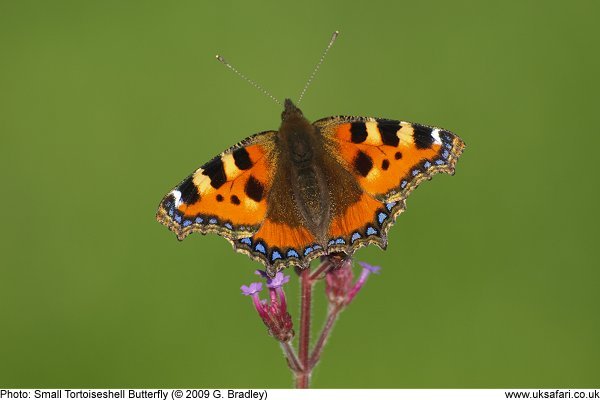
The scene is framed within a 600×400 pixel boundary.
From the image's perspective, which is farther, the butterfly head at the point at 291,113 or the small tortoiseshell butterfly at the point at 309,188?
the butterfly head at the point at 291,113

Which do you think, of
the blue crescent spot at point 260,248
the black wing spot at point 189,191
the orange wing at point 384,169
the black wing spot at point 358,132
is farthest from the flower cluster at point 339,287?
the black wing spot at point 189,191

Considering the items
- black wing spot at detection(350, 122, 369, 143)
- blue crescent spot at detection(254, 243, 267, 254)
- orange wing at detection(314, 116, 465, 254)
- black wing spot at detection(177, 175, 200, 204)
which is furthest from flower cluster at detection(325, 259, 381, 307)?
black wing spot at detection(177, 175, 200, 204)

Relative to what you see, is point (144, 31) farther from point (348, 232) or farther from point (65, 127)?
point (348, 232)

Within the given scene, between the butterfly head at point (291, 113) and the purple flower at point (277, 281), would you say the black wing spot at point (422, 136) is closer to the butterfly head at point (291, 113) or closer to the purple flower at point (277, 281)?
the butterfly head at point (291, 113)

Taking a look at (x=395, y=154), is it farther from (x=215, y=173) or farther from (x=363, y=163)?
(x=215, y=173)

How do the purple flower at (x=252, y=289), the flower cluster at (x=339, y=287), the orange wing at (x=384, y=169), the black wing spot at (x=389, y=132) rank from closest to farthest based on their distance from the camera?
the purple flower at (x=252, y=289) → the orange wing at (x=384, y=169) → the black wing spot at (x=389, y=132) → the flower cluster at (x=339, y=287)

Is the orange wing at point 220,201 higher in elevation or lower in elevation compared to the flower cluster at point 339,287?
higher

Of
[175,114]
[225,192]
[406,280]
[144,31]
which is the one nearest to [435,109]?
[406,280]

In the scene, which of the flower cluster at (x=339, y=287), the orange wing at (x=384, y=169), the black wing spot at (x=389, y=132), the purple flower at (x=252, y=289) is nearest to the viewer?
the purple flower at (x=252, y=289)

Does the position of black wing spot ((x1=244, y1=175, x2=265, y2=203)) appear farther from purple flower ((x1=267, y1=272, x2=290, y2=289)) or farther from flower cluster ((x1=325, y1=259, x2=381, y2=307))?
flower cluster ((x1=325, y1=259, x2=381, y2=307))
